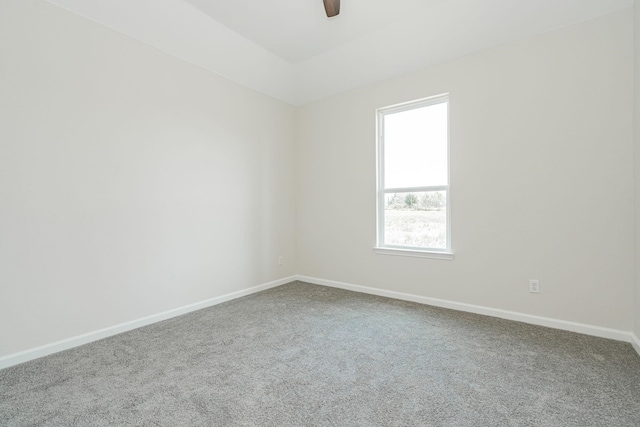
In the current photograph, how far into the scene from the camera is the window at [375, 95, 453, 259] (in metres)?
3.26

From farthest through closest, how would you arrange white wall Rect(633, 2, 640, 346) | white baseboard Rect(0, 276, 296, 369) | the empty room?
1. white wall Rect(633, 2, 640, 346)
2. white baseboard Rect(0, 276, 296, 369)
3. the empty room

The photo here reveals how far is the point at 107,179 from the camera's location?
2.52 m

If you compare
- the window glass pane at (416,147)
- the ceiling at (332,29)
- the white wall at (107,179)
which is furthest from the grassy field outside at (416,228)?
the white wall at (107,179)

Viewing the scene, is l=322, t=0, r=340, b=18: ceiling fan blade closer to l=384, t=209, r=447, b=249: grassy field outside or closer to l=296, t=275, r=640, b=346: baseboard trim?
l=384, t=209, r=447, b=249: grassy field outside

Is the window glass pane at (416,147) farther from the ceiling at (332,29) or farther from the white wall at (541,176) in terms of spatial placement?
the ceiling at (332,29)

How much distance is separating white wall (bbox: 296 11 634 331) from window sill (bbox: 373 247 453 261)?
6 cm

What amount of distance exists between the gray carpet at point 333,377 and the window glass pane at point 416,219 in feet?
3.14

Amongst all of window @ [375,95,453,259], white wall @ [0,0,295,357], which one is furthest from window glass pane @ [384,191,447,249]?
white wall @ [0,0,295,357]

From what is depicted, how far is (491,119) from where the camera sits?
2865mm

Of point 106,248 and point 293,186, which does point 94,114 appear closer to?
point 106,248

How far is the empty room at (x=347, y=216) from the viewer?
1772 millimetres

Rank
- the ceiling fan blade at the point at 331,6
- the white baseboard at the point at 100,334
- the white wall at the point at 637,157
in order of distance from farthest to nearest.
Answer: the ceiling fan blade at the point at 331,6 < the white wall at the point at 637,157 < the white baseboard at the point at 100,334

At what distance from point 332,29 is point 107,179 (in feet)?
8.90

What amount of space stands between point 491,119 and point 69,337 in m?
4.26
